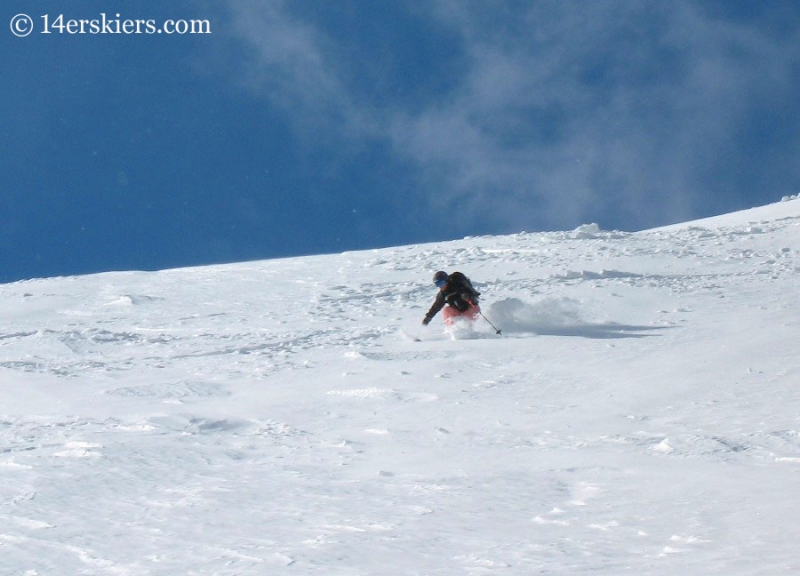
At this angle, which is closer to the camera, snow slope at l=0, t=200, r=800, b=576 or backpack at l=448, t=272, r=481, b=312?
snow slope at l=0, t=200, r=800, b=576

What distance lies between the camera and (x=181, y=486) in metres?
4.84

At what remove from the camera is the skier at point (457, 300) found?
10.2 m

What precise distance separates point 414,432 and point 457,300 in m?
4.29

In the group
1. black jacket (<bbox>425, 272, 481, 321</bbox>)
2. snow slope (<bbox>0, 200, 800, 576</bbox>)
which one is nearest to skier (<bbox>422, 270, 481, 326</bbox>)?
black jacket (<bbox>425, 272, 481, 321</bbox>)

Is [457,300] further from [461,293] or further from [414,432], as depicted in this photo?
[414,432]

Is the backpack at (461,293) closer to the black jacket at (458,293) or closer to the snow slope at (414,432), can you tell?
the black jacket at (458,293)

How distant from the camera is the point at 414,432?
6.09m

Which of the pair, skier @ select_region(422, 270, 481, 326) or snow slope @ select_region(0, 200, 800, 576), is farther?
skier @ select_region(422, 270, 481, 326)

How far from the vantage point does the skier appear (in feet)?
33.5

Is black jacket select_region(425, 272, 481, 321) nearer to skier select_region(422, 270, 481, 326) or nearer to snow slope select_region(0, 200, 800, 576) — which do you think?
skier select_region(422, 270, 481, 326)

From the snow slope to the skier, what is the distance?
24cm

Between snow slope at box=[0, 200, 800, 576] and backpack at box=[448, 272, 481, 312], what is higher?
backpack at box=[448, 272, 481, 312]

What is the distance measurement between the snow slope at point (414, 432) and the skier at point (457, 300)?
0.78 feet

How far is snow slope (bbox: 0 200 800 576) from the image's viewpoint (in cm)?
380
